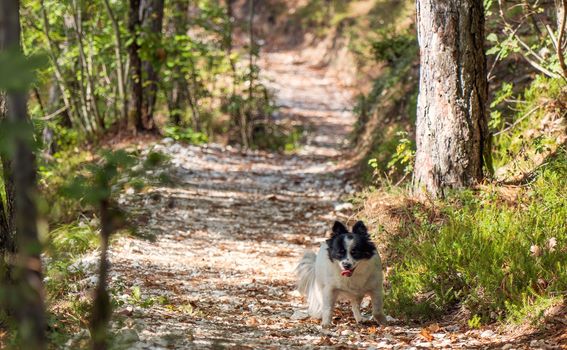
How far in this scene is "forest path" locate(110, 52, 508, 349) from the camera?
19.2ft

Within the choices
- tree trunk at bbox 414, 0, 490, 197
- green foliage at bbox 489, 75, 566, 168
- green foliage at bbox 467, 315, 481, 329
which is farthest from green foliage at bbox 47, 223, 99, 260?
green foliage at bbox 489, 75, 566, 168

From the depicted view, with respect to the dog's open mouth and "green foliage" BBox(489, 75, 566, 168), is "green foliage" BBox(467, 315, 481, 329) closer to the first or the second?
the dog's open mouth

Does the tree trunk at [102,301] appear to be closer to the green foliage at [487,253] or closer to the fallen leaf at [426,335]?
the fallen leaf at [426,335]

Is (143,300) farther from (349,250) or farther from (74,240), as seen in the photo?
(74,240)

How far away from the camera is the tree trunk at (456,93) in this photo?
26.2ft

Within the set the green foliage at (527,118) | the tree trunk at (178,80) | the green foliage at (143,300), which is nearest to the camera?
the green foliage at (143,300)

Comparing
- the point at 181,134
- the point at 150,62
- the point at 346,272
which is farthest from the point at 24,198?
the point at 150,62

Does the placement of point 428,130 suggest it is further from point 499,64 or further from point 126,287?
point 499,64

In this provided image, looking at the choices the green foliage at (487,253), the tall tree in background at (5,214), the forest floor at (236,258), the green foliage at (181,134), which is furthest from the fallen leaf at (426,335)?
the green foliage at (181,134)

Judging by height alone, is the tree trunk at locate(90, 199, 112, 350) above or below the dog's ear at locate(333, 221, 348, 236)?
above

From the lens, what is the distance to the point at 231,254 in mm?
9336

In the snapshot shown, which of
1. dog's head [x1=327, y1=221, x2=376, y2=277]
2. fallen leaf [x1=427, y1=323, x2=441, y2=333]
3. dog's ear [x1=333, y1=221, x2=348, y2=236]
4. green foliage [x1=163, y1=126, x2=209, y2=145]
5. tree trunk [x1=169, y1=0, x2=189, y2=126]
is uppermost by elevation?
tree trunk [x1=169, y1=0, x2=189, y2=126]

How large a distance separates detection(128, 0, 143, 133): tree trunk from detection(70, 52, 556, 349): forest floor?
92 cm

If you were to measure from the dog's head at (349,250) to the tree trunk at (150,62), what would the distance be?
9601 millimetres
